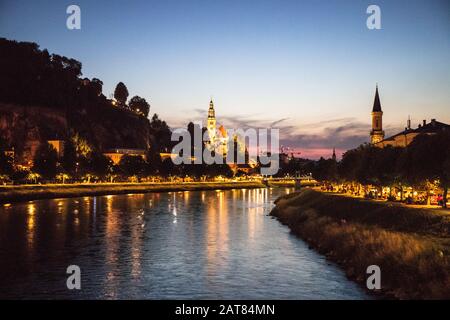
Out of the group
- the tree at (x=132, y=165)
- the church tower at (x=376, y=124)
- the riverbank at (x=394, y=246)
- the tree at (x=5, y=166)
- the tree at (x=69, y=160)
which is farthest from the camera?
the church tower at (x=376, y=124)

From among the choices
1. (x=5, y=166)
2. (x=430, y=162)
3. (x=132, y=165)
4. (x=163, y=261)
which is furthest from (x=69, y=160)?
(x=163, y=261)

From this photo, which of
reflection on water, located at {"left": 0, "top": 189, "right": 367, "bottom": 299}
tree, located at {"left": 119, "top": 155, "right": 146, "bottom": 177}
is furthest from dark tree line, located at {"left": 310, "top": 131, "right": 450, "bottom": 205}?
tree, located at {"left": 119, "top": 155, "right": 146, "bottom": 177}

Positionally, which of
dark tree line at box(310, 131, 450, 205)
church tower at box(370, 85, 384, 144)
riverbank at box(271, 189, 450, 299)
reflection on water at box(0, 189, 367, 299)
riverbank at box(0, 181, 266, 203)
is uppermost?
church tower at box(370, 85, 384, 144)

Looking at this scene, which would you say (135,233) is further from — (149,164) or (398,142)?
(149,164)

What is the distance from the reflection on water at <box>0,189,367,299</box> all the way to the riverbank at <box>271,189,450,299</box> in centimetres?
169

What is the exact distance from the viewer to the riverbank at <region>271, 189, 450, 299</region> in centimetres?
2754

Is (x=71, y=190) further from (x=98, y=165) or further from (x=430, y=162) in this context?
(x=430, y=162)

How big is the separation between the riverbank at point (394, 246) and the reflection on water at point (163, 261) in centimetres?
169

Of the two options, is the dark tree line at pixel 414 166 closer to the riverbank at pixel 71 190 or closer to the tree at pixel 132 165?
the riverbank at pixel 71 190

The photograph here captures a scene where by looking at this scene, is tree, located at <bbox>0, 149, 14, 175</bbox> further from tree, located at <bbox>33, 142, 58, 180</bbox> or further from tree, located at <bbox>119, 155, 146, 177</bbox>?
tree, located at <bbox>119, 155, 146, 177</bbox>

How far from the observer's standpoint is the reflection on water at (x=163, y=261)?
32188 millimetres

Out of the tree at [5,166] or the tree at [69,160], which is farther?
the tree at [69,160]

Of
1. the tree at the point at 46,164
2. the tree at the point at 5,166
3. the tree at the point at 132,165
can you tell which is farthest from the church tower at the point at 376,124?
the tree at the point at 5,166

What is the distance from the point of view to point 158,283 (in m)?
34.3
